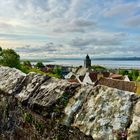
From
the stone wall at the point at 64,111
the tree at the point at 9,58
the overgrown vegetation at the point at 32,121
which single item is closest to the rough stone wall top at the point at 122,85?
the stone wall at the point at 64,111

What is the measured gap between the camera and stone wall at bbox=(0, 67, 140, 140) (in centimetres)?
287

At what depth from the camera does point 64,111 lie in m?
3.35

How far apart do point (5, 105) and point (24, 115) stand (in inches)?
21.8

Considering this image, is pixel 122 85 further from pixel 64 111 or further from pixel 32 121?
pixel 64 111

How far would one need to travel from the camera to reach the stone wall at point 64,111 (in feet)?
9.41

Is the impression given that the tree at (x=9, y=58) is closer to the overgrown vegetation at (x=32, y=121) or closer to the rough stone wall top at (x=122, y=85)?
the rough stone wall top at (x=122, y=85)

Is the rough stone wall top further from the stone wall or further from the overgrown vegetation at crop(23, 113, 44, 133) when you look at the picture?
the overgrown vegetation at crop(23, 113, 44, 133)

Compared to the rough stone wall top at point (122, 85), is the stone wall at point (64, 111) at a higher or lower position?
higher

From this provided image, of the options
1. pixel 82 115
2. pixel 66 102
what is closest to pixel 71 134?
pixel 82 115

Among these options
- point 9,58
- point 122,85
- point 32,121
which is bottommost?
point 122,85

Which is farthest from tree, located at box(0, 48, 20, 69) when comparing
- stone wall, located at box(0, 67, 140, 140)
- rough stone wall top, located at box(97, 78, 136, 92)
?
stone wall, located at box(0, 67, 140, 140)

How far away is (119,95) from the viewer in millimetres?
3049

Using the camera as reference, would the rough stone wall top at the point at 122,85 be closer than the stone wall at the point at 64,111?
No

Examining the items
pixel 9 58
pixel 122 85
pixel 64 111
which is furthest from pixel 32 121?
pixel 9 58
